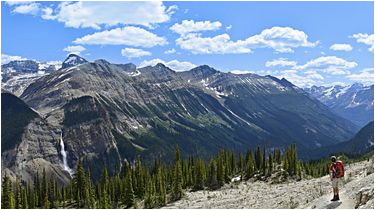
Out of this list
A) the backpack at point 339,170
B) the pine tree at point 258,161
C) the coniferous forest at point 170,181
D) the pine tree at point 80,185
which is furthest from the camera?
the pine tree at point 80,185

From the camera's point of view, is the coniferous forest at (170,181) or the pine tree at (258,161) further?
the pine tree at (258,161)

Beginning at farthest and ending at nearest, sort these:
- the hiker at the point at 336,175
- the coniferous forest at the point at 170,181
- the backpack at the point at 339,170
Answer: the coniferous forest at the point at 170,181
the backpack at the point at 339,170
the hiker at the point at 336,175

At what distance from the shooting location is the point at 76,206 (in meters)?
109

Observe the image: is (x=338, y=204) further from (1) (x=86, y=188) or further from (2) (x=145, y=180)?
(1) (x=86, y=188)

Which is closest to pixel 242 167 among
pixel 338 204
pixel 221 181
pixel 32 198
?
pixel 221 181

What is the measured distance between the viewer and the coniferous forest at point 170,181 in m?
80.9

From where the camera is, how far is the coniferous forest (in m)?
80.9

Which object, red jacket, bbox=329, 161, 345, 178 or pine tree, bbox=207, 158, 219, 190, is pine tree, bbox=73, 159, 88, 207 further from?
red jacket, bbox=329, 161, 345, 178

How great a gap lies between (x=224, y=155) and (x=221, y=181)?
19.5 metres

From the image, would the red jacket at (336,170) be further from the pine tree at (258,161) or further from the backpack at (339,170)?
the pine tree at (258,161)

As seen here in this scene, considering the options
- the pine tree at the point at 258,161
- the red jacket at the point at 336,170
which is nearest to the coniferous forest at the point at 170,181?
the pine tree at the point at 258,161

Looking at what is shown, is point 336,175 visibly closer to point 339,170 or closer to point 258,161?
point 339,170

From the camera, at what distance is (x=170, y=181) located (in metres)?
102

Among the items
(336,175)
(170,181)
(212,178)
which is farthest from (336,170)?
(170,181)
